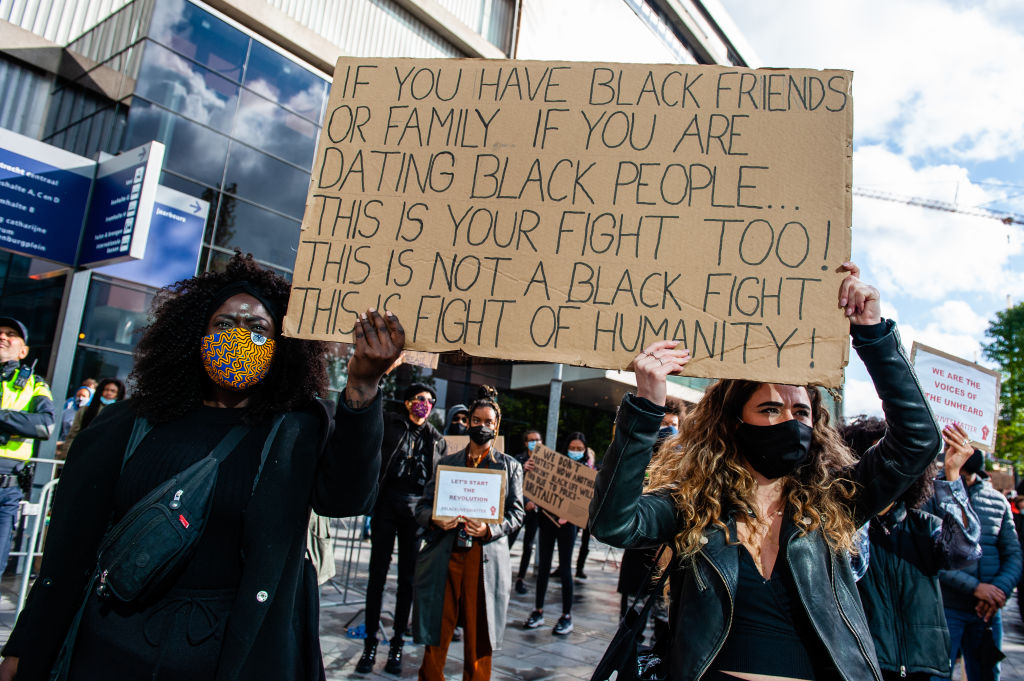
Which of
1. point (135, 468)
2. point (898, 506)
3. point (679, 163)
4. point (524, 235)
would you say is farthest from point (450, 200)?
point (898, 506)

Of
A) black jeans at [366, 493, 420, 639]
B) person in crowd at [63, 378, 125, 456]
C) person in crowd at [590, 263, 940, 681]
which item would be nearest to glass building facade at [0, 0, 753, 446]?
person in crowd at [63, 378, 125, 456]

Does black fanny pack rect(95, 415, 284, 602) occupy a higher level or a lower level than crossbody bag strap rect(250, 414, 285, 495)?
lower

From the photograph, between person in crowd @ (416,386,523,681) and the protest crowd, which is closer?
the protest crowd

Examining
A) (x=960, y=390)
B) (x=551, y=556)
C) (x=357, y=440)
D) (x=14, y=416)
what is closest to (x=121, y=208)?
(x=14, y=416)

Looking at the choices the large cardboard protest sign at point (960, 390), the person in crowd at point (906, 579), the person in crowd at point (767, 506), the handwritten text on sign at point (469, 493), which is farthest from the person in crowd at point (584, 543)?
the person in crowd at point (767, 506)

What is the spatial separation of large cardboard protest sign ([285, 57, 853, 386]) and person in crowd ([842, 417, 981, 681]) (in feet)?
5.24

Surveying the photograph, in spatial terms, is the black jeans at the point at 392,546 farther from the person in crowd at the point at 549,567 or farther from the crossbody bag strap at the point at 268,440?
the crossbody bag strap at the point at 268,440

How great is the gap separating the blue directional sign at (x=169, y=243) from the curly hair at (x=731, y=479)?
10.5 m

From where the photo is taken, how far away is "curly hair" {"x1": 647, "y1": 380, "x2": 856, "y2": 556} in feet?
7.07

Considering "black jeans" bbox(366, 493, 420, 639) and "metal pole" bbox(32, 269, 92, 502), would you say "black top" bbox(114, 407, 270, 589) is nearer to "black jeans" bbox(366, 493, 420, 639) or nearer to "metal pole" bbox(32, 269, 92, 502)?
"black jeans" bbox(366, 493, 420, 639)

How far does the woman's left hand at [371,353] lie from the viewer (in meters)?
2.02

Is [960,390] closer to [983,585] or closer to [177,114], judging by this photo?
[983,585]

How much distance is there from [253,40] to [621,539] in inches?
626

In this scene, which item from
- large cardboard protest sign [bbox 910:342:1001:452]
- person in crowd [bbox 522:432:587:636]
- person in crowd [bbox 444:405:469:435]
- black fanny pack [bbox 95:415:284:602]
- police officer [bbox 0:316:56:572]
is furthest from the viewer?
person in crowd [bbox 444:405:469:435]
